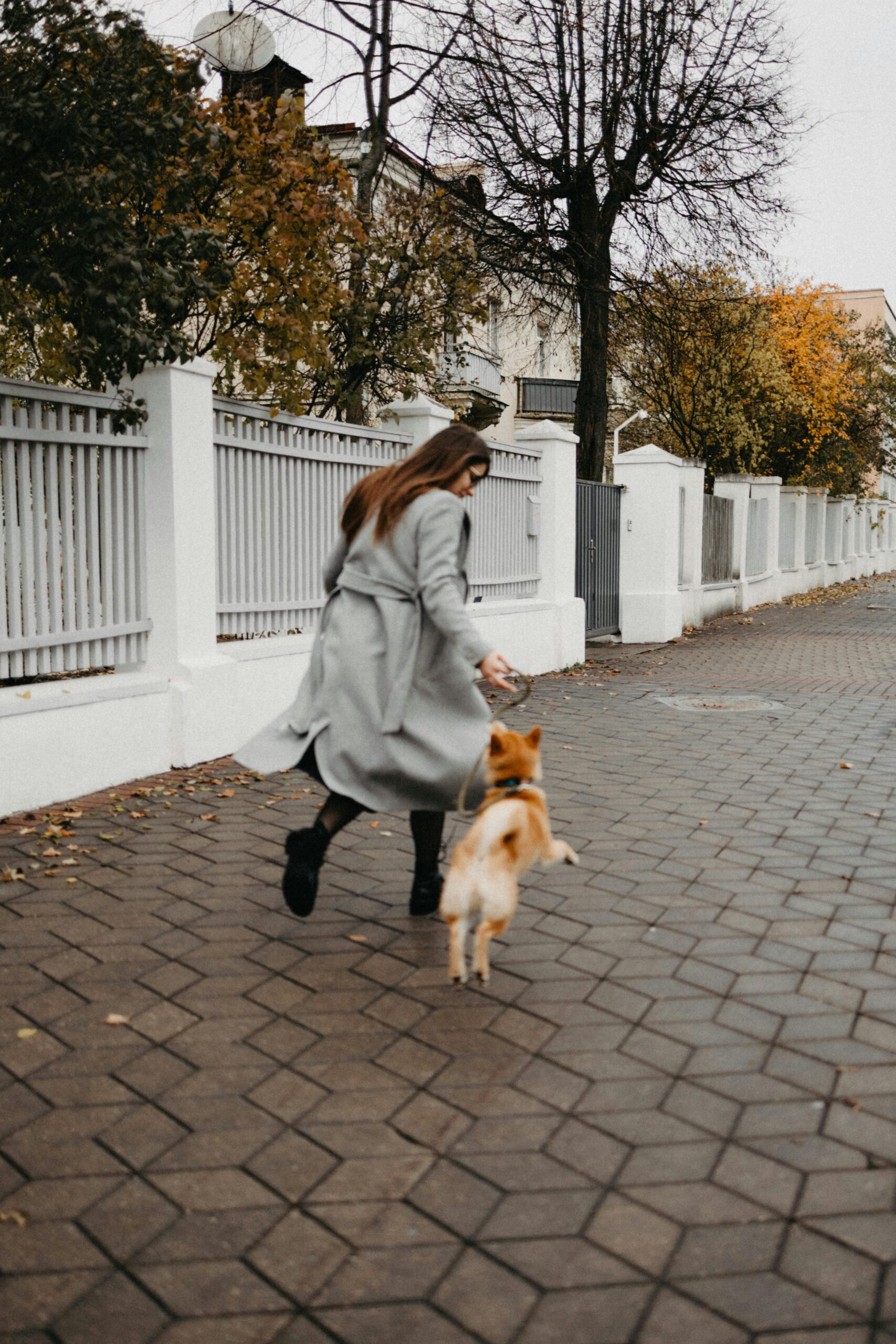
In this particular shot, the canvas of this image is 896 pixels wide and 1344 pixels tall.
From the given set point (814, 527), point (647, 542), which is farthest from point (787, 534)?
point (647, 542)

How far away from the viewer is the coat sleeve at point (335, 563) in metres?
4.41

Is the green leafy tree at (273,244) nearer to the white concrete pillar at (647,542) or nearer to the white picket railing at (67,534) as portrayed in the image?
the white picket railing at (67,534)

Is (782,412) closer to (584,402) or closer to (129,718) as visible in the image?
(584,402)

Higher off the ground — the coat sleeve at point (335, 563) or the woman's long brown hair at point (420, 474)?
the woman's long brown hair at point (420, 474)

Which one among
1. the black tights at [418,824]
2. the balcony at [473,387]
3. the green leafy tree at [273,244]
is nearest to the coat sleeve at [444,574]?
the black tights at [418,824]

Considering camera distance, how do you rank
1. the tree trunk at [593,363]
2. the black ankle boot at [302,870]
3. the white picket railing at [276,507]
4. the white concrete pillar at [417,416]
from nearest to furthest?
the black ankle boot at [302,870] → the white picket railing at [276,507] → the white concrete pillar at [417,416] → the tree trunk at [593,363]

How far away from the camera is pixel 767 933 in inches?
177

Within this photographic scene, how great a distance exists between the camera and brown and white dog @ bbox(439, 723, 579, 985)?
3539 millimetres

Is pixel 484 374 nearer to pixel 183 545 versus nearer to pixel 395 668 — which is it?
pixel 183 545

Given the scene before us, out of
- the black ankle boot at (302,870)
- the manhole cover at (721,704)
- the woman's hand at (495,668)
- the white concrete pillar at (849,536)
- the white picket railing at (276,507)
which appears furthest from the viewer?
the white concrete pillar at (849,536)

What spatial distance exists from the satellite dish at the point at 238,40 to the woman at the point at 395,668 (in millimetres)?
9156

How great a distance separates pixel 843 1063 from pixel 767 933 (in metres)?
1.08

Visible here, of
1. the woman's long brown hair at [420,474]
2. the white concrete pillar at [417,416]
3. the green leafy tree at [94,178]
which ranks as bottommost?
the woman's long brown hair at [420,474]

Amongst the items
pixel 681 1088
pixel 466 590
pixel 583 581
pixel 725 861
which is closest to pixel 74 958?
pixel 466 590
